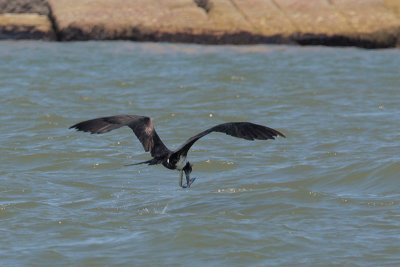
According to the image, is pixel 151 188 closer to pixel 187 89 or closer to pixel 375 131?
pixel 375 131

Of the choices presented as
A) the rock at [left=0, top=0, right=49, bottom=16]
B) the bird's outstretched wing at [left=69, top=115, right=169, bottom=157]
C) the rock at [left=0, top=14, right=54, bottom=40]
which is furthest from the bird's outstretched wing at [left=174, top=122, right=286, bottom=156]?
the rock at [left=0, top=0, right=49, bottom=16]

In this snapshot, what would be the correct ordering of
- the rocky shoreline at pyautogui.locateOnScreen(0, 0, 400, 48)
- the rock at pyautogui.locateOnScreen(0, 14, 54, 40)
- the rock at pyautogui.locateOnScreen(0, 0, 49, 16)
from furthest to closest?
1. the rock at pyautogui.locateOnScreen(0, 0, 49, 16)
2. the rock at pyautogui.locateOnScreen(0, 14, 54, 40)
3. the rocky shoreline at pyautogui.locateOnScreen(0, 0, 400, 48)

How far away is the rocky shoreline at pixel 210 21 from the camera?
69.1 ft

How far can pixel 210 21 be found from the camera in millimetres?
21312

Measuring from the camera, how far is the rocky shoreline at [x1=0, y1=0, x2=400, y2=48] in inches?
829

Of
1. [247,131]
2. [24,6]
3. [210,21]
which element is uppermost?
[247,131]

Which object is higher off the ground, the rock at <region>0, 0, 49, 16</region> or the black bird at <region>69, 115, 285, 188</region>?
the black bird at <region>69, 115, 285, 188</region>

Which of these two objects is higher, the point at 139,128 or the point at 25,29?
the point at 139,128

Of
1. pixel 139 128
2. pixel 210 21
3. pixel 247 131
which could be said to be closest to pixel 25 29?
pixel 210 21

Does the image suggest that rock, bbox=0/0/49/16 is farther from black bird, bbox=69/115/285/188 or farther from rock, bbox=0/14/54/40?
black bird, bbox=69/115/285/188

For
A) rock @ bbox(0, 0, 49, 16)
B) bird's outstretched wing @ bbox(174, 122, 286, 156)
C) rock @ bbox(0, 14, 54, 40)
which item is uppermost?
bird's outstretched wing @ bbox(174, 122, 286, 156)

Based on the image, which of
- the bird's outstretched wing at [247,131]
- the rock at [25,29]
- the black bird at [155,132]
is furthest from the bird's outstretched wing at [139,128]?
the rock at [25,29]

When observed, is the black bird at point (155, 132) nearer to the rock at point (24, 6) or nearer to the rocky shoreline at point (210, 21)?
the rocky shoreline at point (210, 21)

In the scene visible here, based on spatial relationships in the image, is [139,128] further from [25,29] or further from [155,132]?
[25,29]
